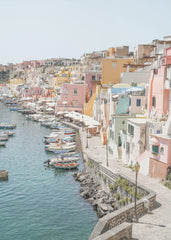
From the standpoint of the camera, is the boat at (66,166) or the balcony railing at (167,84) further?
the boat at (66,166)

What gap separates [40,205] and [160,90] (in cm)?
1577

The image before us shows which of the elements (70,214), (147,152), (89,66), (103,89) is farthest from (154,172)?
(89,66)

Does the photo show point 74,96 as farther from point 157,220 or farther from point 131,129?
point 157,220

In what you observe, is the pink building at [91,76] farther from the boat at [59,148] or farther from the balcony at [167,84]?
the balcony at [167,84]

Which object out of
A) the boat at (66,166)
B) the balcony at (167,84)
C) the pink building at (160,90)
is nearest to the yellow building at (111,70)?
the boat at (66,166)

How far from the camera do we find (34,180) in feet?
113

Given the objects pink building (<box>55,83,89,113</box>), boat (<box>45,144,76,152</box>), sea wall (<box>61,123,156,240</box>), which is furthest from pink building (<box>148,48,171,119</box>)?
pink building (<box>55,83,89,113</box>)

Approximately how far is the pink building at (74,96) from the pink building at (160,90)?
156ft

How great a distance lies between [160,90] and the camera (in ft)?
99.1

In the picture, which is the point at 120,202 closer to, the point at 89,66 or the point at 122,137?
the point at 122,137

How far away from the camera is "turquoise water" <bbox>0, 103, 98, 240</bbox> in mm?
22609

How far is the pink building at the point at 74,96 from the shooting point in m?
79.7

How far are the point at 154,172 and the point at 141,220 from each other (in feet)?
29.2

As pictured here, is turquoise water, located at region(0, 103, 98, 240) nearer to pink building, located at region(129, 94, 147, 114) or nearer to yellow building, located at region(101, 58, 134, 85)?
pink building, located at region(129, 94, 147, 114)
